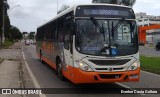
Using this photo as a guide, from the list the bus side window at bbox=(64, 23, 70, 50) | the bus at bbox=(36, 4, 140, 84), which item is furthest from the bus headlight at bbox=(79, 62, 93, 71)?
the bus side window at bbox=(64, 23, 70, 50)

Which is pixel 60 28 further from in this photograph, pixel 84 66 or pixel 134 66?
pixel 134 66

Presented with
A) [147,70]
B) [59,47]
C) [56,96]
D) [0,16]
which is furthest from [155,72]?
[0,16]

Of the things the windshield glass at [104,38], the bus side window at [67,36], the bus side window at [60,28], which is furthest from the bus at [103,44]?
the bus side window at [60,28]

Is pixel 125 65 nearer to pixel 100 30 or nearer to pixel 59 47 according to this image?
pixel 100 30

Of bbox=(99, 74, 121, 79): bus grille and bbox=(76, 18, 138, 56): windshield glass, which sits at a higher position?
bbox=(76, 18, 138, 56): windshield glass

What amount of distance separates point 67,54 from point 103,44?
1839mm

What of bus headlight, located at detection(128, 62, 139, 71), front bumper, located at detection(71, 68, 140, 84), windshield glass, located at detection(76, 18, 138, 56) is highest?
windshield glass, located at detection(76, 18, 138, 56)

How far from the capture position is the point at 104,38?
1179 centimetres

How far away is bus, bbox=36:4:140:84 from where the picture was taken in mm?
11586

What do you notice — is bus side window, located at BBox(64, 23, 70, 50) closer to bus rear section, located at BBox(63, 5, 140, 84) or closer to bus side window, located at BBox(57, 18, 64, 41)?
bus rear section, located at BBox(63, 5, 140, 84)

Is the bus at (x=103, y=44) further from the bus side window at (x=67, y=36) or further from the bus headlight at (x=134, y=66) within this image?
the bus side window at (x=67, y=36)

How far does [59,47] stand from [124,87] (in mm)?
3478

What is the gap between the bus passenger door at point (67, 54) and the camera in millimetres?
12453

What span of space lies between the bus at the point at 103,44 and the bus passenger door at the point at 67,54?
2.7 inches
